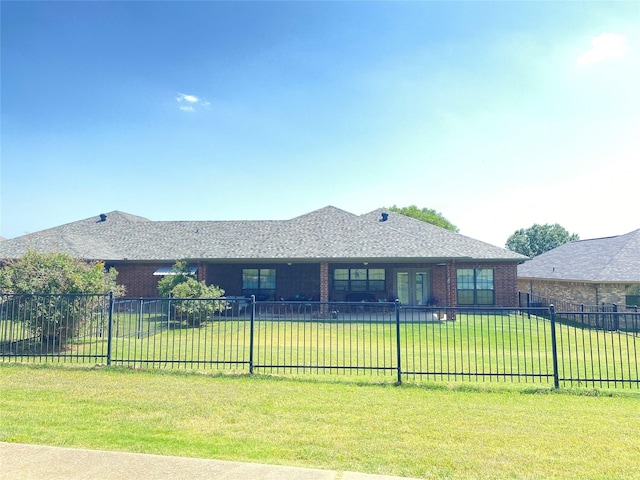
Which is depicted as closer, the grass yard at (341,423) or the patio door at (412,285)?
the grass yard at (341,423)

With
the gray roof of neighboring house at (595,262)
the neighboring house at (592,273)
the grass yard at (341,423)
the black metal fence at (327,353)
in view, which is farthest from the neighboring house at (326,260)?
the grass yard at (341,423)

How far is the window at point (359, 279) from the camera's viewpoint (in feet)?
76.3

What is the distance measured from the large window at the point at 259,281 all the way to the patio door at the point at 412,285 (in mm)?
7432

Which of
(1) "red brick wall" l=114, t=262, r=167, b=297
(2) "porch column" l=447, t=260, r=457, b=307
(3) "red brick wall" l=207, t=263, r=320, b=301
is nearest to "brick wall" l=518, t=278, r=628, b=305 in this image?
(2) "porch column" l=447, t=260, r=457, b=307

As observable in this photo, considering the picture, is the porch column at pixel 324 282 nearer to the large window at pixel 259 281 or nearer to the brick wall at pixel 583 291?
the large window at pixel 259 281

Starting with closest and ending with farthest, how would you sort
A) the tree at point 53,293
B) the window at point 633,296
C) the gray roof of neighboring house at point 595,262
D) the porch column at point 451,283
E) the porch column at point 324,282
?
the tree at point 53,293 < the window at point 633,296 < the gray roof of neighboring house at point 595,262 < the porch column at point 324,282 < the porch column at point 451,283

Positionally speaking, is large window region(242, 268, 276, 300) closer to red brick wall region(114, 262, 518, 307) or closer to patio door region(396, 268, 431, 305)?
red brick wall region(114, 262, 518, 307)

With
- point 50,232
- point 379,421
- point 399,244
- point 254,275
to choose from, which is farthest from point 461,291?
point 50,232

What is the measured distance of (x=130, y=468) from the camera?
418cm

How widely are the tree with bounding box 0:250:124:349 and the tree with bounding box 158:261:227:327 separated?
3.84 meters

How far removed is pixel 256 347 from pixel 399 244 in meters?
12.1

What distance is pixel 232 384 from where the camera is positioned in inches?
304

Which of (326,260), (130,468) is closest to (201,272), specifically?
(326,260)

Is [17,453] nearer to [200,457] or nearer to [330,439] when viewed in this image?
[200,457]
